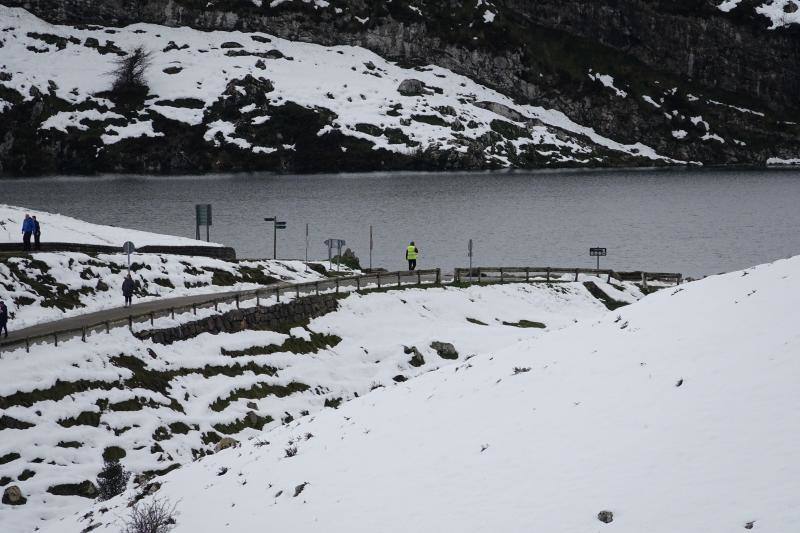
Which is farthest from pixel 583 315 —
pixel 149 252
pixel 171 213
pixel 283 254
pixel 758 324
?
pixel 171 213

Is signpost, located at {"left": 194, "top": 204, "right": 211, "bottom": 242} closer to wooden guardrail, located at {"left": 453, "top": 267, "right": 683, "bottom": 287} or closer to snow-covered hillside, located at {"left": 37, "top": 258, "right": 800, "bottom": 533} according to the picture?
wooden guardrail, located at {"left": 453, "top": 267, "right": 683, "bottom": 287}

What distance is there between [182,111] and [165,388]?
479 feet

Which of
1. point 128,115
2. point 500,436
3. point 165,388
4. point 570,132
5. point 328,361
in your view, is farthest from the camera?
point 570,132

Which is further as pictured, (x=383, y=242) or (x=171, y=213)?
(x=171, y=213)

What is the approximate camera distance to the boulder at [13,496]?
904 inches

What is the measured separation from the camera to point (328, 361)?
123ft

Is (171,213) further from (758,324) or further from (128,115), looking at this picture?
(758,324)

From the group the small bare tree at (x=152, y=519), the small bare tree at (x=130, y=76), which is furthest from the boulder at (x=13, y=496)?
the small bare tree at (x=130, y=76)

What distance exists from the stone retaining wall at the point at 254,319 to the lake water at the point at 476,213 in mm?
32111

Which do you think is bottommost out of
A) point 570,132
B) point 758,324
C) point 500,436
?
point 500,436

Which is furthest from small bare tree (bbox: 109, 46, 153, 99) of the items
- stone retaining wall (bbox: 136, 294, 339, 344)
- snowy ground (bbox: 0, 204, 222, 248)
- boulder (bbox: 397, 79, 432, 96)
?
stone retaining wall (bbox: 136, 294, 339, 344)

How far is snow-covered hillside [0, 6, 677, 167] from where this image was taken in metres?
167

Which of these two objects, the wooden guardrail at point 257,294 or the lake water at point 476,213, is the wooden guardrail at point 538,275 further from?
the lake water at point 476,213

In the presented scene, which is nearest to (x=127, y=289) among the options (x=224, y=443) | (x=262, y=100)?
(x=224, y=443)
